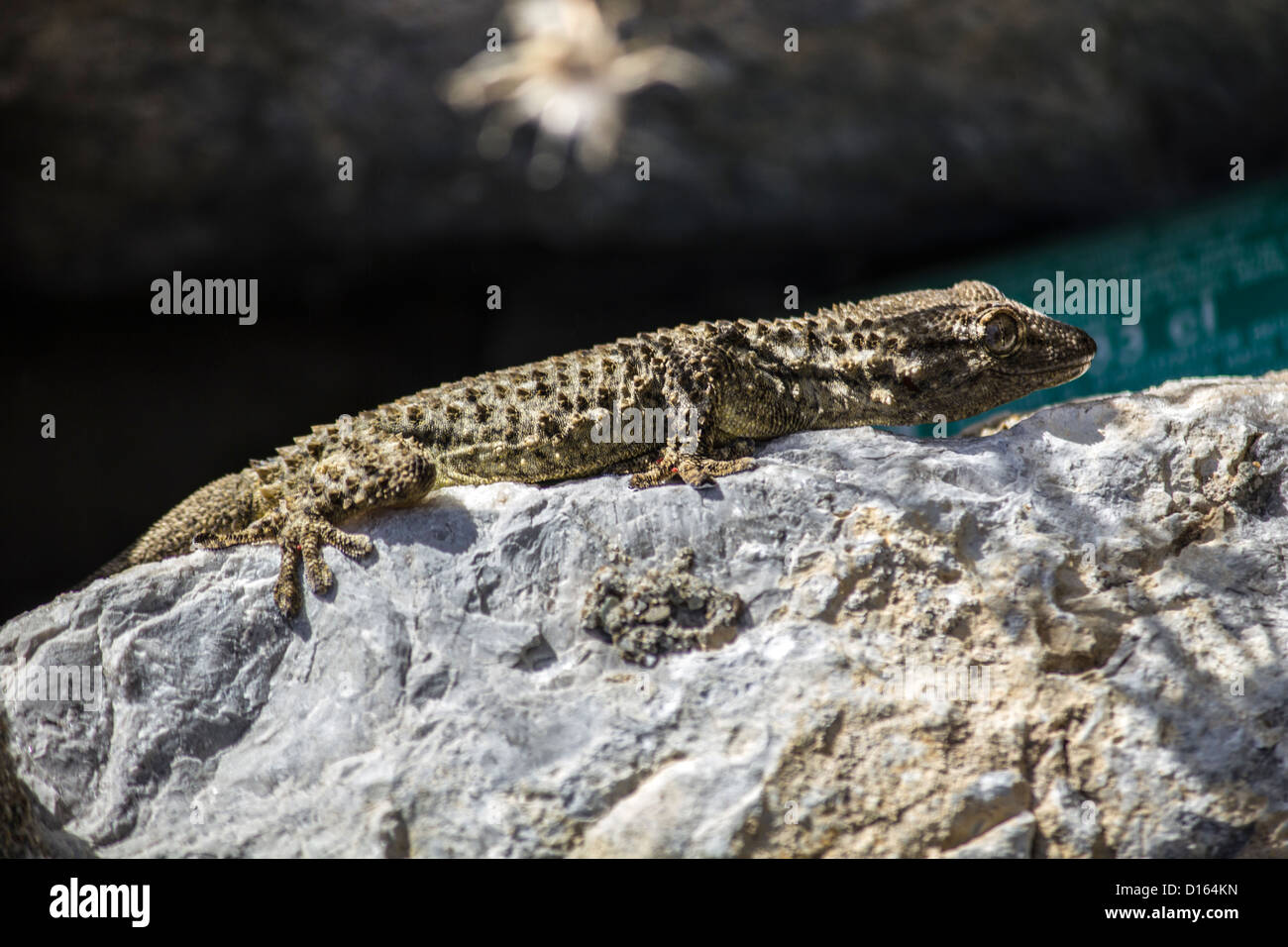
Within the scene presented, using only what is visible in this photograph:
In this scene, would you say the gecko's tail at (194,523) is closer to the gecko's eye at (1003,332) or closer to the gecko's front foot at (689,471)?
the gecko's front foot at (689,471)

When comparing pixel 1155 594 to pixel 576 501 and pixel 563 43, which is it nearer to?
pixel 576 501

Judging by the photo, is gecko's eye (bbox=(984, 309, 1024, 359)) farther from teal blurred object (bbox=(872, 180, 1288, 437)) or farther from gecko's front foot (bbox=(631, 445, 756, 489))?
teal blurred object (bbox=(872, 180, 1288, 437))

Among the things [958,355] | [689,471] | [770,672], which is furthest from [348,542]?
[958,355]

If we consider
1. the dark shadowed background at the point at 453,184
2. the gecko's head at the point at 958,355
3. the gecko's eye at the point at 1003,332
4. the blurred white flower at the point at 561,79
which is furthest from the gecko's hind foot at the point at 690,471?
the dark shadowed background at the point at 453,184

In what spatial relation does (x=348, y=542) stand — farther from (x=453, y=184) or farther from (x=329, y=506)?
(x=453, y=184)

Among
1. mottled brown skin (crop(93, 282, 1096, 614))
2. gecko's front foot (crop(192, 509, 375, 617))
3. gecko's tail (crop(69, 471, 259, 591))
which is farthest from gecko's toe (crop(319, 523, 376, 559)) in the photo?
gecko's tail (crop(69, 471, 259, 591))

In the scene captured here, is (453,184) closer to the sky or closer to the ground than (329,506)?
closer to the sky

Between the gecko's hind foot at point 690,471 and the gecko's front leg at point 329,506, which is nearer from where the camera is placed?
the gecko's front leg at point 329,506
